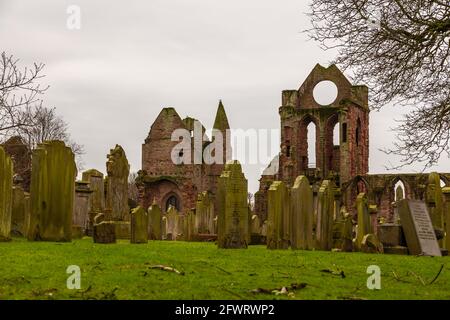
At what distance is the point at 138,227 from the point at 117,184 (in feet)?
6.43

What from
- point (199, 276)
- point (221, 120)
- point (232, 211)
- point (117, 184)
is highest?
point (221, 120)

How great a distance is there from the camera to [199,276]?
7.69 meters

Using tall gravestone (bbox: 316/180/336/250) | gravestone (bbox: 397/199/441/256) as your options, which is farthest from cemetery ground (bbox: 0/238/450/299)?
tall gravestone (bbox: 316/180/336/250)

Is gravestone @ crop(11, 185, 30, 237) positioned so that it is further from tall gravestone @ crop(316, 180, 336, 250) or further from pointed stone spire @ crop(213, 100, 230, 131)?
pointed stone spire @ crop(213, 100, 230, 131)

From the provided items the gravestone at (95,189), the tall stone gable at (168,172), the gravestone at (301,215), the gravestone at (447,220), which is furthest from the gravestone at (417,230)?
the tall stone gable at (168,172)

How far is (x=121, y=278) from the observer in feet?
23.8

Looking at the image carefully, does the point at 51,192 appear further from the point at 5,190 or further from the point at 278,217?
the point at 278,217

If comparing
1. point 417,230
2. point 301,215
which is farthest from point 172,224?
point 417,230

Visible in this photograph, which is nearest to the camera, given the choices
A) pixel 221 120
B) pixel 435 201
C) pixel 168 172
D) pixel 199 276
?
pixel 199 276

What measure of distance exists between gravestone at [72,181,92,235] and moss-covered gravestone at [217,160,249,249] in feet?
23.4

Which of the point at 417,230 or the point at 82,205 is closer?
the point at 417,230

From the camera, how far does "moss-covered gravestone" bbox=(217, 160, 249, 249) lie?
13.3 meters
